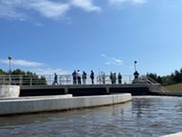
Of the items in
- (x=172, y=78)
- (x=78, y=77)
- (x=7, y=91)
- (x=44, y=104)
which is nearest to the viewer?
(x=44, y=104)

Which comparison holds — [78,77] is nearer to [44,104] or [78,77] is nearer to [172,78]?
[44,104]

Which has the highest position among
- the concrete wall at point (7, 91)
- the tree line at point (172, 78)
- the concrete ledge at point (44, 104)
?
the tree line at point (172, 78)

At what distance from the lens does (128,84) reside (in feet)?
107

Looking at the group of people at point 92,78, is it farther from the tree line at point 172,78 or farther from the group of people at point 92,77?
the tree line at point 172,78

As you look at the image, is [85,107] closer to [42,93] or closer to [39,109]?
[39,109]

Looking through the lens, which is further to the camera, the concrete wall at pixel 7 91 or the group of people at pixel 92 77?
the group of people at pixel 92 77

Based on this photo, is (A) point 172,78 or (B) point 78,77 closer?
(B) point 78,77

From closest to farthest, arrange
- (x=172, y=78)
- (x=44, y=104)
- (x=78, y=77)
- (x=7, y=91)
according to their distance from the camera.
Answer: (x=44, y=104)
(x=7, y=91)
(x=78, y=77)
(x=172, y=78)

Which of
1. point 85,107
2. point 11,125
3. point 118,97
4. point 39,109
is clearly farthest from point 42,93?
point 11,125

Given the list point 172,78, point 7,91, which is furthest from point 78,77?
point 172,78

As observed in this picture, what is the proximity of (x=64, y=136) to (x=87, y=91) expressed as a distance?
22992 millimetres

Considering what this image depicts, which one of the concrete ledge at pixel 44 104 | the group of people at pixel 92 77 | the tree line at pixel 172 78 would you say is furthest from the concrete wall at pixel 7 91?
the tree line at pixel 172 78

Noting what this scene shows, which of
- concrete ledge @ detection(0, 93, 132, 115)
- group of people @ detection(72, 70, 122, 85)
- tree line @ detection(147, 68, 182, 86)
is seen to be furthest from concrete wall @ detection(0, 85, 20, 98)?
tree line @ detection(147, 68, 182, 86)

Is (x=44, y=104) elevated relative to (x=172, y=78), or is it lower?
lower
